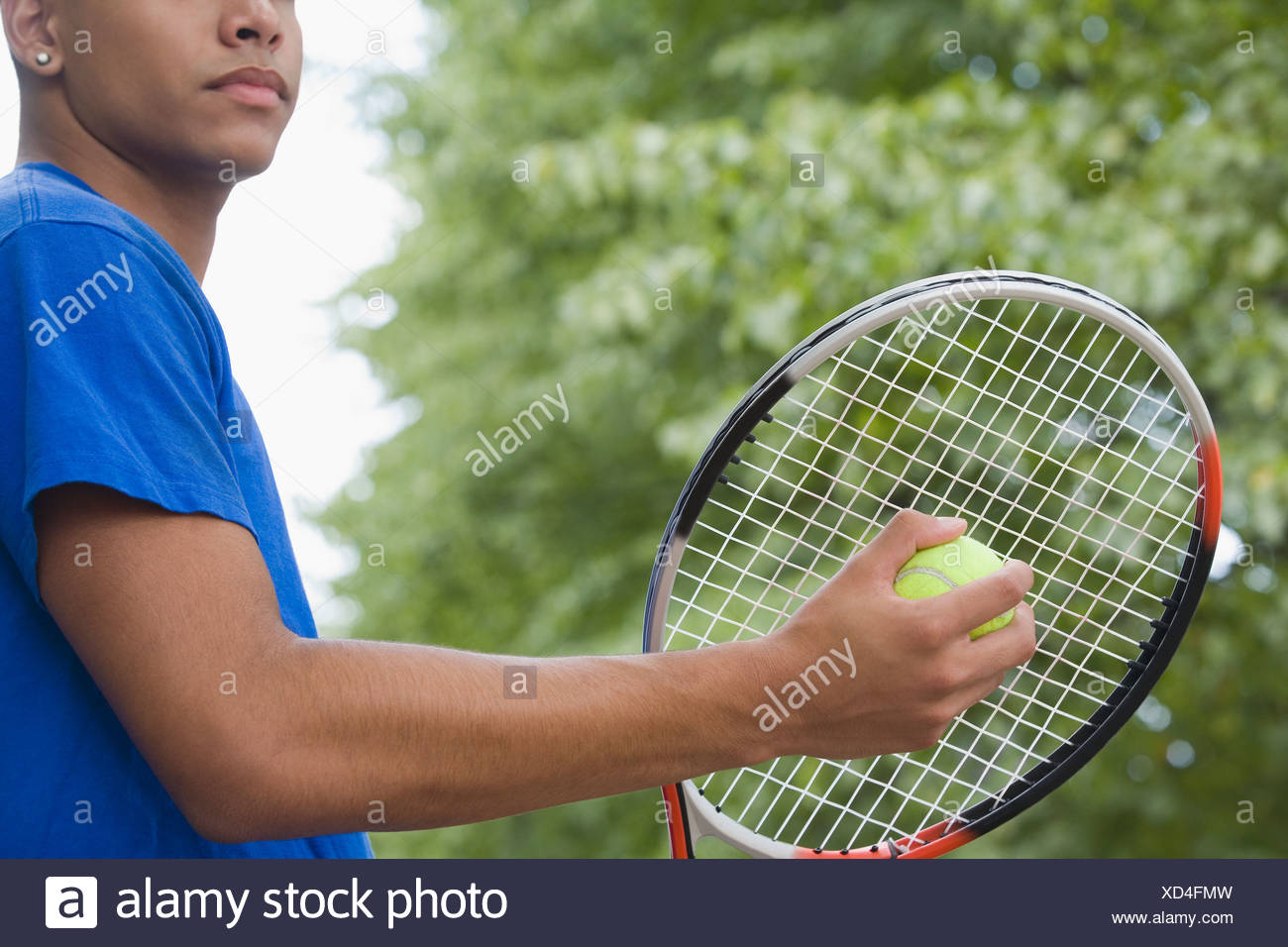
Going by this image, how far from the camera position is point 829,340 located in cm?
115

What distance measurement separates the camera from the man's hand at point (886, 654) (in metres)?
0.87

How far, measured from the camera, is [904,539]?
0.93m

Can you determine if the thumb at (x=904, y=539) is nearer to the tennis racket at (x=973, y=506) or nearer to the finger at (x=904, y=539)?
the finger at (x=904, y=539)

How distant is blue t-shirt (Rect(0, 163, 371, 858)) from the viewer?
0.66m

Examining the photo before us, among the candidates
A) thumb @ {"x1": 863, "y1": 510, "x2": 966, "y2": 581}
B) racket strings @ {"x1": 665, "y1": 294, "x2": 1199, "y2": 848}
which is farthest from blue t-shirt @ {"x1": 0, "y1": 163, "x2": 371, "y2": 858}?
racket strings @ {"x1": 665, "y1": 294, "x2": 1199, "y2": 848}

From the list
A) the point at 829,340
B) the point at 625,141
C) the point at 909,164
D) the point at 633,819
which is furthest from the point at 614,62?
the point at 829,340

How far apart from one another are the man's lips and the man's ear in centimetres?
12

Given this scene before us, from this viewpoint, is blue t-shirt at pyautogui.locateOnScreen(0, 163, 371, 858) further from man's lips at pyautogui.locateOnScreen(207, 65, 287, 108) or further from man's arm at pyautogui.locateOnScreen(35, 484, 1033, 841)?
man's lips at pyautogui.locateOnScreen(207, 65, 287, 108)

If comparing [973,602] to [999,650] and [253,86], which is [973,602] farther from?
[253,86]

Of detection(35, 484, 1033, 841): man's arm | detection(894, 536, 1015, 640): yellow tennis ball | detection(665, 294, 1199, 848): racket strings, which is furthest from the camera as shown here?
detection(665, 294, 1199, 848): racket strings

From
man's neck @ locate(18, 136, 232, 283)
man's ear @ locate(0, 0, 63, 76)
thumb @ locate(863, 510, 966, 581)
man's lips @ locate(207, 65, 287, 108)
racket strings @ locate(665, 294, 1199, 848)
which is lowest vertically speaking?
thumb @ locate(863, 510, 966, 581)

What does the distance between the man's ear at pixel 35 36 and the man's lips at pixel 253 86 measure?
12 centimetres
